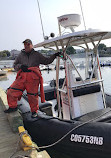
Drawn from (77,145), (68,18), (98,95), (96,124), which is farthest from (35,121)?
(68,18)

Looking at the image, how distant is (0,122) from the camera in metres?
4.36

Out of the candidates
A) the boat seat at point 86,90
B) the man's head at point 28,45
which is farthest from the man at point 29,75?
the boat seat at point 86,90

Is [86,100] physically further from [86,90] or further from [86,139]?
[86,139]

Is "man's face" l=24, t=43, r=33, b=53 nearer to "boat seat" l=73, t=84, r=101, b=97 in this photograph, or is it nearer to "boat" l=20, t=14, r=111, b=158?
"boat" l=20, t=14, r=111, b=158

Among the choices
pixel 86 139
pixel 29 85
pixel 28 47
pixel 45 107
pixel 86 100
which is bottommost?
pixel 86 139

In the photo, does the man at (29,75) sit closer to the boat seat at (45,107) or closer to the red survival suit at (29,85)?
the red survival suit at (29,85)

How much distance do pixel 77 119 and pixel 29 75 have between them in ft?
4.91

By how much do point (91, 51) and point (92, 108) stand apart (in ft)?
5.38

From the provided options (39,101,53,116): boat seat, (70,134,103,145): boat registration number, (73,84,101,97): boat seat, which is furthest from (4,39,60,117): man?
(70,134,103,145): boat registration number

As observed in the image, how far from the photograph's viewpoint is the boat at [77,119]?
286cm

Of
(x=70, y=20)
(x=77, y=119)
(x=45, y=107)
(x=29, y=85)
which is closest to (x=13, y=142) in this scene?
(x=29, y=85)

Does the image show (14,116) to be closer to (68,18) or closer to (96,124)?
(96,124)

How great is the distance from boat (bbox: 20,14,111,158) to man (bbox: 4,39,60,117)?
0.41 m

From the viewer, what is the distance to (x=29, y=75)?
338 centimetres
